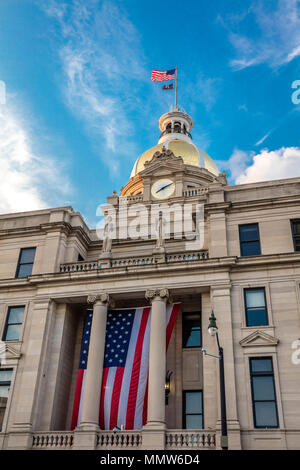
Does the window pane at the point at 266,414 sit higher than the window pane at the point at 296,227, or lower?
lower

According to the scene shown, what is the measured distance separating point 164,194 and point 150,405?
22.4 m

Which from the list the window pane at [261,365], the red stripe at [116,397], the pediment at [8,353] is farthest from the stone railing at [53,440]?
the window pane at [261,365]

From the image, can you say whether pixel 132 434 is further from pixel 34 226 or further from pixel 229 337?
pixel 34 226

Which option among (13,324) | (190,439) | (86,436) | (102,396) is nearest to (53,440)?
(86,436)

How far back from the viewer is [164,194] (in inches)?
1655

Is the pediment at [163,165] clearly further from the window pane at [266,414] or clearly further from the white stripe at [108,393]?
the window pane at [266,414]

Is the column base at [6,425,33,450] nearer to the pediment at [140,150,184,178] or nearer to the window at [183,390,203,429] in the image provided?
the window at [183,390,203,429]

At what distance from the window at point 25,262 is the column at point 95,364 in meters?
5.82

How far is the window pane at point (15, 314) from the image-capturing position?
93.8 ft

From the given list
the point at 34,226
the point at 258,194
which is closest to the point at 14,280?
the point at 34,226

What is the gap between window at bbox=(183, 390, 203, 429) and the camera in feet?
81.6

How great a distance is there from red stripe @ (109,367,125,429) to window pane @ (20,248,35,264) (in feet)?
33.6

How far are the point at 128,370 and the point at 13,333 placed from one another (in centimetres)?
784

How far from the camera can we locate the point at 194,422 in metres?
24.9
